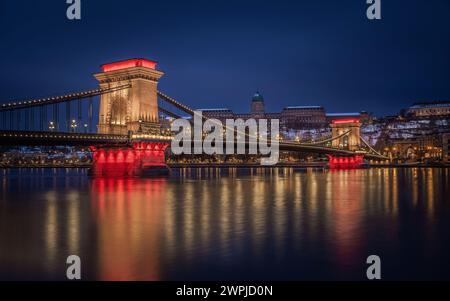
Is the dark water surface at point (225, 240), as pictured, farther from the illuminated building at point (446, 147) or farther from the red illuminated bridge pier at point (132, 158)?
the illuminated building at point (446, 147)

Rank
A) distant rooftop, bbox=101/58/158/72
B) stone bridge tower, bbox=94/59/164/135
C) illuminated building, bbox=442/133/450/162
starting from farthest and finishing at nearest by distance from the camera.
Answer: illuminated building, bbox=442/133/450/162, distant rooftop, bbox=101/58/158/72, stone bridge tower, bbox=94/59/164/135

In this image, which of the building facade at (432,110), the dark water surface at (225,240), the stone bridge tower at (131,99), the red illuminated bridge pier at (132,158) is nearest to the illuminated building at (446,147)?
the red illuminated bridge pier at (132,158)

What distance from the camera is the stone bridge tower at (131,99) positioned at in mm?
57062

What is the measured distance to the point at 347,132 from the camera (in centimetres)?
11388

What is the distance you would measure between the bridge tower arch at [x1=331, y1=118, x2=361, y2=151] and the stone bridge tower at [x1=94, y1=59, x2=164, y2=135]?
65.4 meters

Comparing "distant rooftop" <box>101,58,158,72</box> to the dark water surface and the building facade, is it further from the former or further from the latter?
the building facade

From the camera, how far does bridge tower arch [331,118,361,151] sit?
11626cm

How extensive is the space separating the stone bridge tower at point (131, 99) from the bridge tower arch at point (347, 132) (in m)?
65.4

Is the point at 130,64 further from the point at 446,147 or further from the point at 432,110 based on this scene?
the point at 432,110

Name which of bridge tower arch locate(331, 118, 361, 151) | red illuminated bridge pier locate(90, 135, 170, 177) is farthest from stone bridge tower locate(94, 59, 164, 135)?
bridge tower arch locate(331, 118, 361, 151)

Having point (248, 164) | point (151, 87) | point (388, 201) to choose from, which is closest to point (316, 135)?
point (248, 164)

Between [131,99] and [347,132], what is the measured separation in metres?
68.8

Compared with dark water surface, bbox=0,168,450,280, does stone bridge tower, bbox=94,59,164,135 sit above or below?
above

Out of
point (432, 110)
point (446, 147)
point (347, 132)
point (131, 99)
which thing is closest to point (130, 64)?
point (131, 99)
